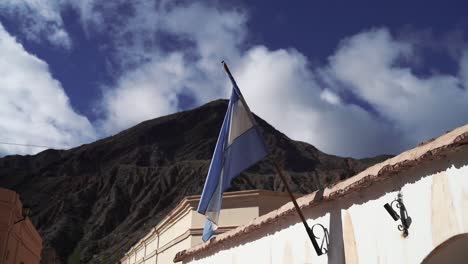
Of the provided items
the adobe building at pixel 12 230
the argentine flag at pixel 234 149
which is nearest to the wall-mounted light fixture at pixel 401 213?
the argentine flag at pixel 234 149

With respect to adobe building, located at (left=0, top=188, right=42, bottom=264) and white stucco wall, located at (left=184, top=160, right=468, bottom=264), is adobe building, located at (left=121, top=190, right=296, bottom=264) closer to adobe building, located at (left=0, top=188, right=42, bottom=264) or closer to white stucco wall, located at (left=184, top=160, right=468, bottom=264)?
adobe building, located at (left=0, top=188, right=42, bottom=264)

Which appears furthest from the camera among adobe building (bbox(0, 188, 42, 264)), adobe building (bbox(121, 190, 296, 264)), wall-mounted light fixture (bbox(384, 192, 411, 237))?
adobe building (bbox(121, 190, 296, 264))

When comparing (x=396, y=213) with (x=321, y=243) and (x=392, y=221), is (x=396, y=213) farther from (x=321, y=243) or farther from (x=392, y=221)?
(x=321, y=243)

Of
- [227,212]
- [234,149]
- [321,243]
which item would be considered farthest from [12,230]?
[321,243]

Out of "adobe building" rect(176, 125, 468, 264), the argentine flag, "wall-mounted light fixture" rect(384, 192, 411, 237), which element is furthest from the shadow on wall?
the argentine flag

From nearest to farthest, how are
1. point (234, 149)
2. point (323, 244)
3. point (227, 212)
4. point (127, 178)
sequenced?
1. point (323, 244)
2. point (234, 149)
3. point (227, 212)
4. point (127, 178)

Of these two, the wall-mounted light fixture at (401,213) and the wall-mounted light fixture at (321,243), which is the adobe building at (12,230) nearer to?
the wall-mounted light fixture at (321,243)

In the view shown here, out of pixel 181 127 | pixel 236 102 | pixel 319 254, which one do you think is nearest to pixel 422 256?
pixel 319 254

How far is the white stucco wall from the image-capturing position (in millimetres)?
4285

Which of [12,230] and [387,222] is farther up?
[12,230]

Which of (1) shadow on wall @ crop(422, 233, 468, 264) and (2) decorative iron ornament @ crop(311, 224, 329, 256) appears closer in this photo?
(1) shadow on wall @ crop(422, 233, 468, 264)

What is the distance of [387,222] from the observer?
202 inches

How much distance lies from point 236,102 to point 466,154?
3.05 meters

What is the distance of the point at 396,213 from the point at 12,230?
45.2 ft
